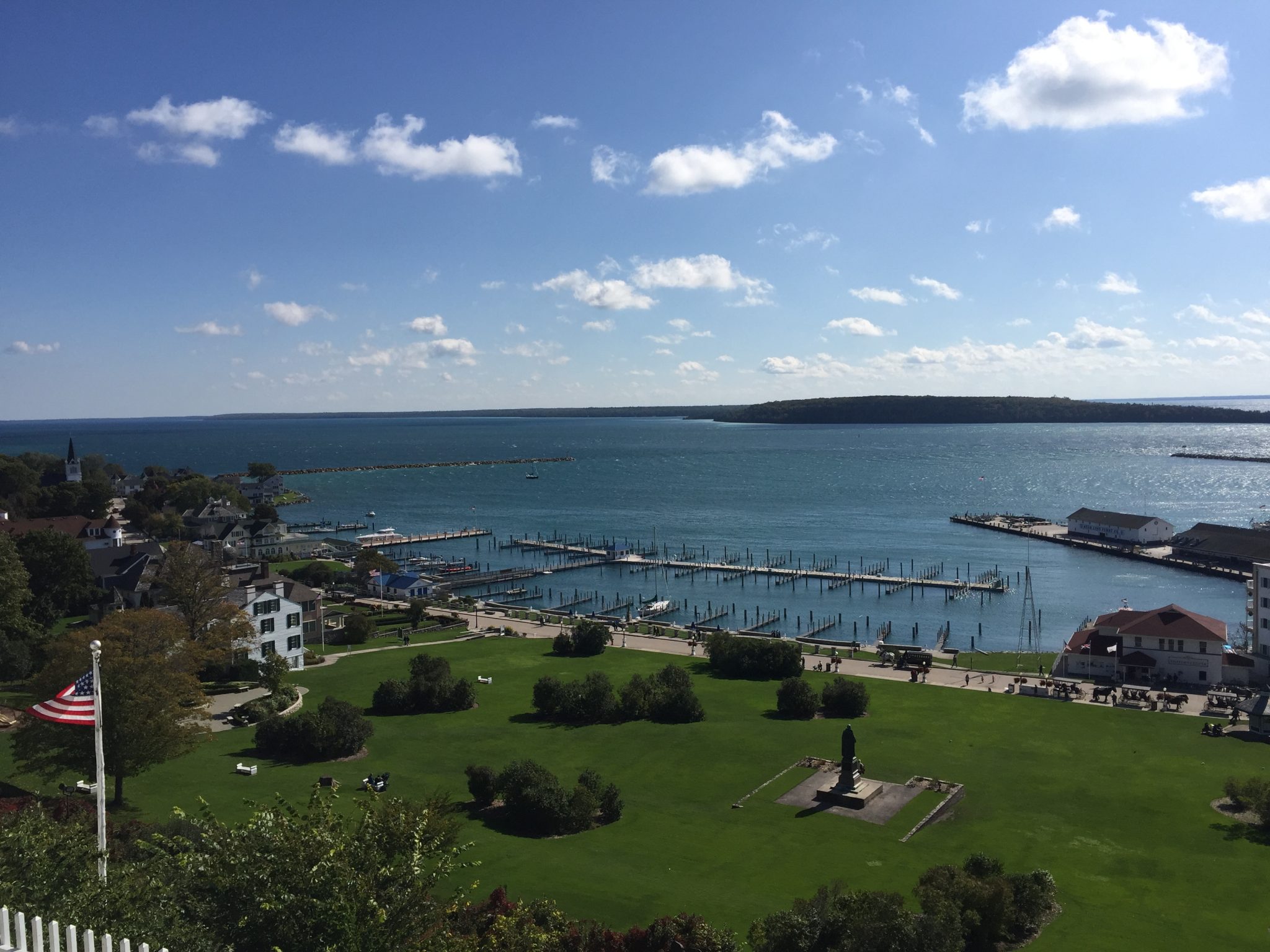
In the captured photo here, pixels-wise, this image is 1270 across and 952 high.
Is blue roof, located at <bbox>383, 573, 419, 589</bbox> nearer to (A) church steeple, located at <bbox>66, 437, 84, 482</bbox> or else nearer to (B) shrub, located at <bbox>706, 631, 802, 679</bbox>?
(B) shrub, located at <bbox>706, 631, 802, 679</bbox>

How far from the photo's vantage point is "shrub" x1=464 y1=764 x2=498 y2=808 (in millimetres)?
36406

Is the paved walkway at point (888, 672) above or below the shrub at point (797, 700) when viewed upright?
below

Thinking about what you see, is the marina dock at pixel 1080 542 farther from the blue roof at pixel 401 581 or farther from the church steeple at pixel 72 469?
the church steeple at pixel 72 469

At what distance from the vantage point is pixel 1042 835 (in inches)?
1339

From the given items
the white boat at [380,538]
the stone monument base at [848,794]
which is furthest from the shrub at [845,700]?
the white boat at [380,538]

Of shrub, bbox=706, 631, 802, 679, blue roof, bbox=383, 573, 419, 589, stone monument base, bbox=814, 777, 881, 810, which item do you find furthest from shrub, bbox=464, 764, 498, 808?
blue roof, bbox=383, 573, 419, 589

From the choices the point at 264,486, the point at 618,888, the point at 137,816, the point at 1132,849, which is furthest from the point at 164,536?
the point at 1132,849

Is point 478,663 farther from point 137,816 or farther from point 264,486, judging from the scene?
point 264,486

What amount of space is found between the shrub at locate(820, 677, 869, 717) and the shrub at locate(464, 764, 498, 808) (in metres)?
21.0

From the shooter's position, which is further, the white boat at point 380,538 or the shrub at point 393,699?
the white boat at point 380,538

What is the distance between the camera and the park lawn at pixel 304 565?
9575cm

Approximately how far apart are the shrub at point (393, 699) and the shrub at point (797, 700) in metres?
20.1

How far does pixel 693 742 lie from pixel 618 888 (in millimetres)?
16600

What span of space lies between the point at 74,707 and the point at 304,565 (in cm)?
8456
